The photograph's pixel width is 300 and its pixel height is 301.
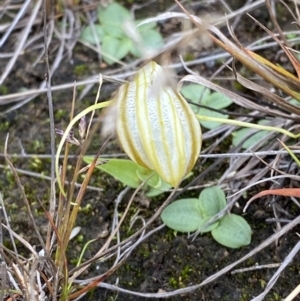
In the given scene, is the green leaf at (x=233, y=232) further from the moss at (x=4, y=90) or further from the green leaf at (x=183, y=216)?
the moss at (x=4, y=90)

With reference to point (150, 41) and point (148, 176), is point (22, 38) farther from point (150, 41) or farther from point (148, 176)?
point (148, 176)

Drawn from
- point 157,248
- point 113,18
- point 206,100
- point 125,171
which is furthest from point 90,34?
point 157,248

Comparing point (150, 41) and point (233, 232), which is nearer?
point (233, 232)

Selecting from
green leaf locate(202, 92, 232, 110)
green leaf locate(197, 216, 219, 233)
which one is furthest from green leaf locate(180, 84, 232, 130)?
green leaf locate(197, 216, 219, 233)

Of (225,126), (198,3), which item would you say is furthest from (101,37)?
(225,126)

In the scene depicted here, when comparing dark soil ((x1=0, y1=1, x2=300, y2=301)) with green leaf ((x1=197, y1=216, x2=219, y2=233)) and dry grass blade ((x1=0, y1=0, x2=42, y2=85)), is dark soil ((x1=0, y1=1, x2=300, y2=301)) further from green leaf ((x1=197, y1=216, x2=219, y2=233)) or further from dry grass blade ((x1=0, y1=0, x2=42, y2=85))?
dry grass blade ((x1=0, y1=0, x2=42, y2=85))

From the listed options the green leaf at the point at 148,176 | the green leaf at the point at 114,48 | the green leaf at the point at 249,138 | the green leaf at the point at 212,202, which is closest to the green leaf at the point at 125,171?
the green leaf at the point at 148,176
